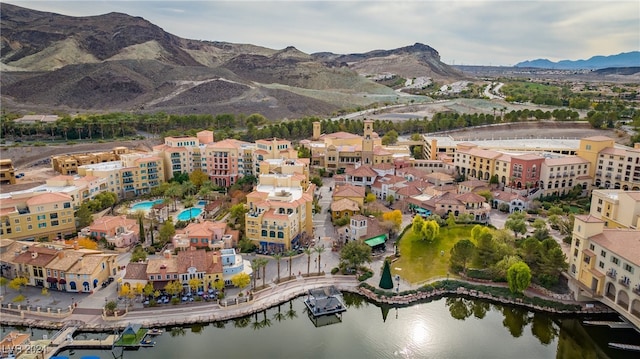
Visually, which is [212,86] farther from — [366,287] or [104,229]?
[366,287]

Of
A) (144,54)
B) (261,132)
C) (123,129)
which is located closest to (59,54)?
(144,54)

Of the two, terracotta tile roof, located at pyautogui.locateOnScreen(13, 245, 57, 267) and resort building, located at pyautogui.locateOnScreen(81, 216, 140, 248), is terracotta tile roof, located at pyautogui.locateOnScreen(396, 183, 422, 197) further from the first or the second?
terracotta tile roof, located at pyautogui.locateOnScreen(13, 245, 57, 267)

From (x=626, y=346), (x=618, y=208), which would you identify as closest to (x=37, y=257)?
(x=626, y=346)

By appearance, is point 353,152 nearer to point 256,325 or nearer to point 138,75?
point 256,325

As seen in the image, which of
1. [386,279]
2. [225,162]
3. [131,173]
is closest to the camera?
[386,279]

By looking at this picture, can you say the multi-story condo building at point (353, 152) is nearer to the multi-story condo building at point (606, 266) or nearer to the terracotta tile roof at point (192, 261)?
the multi-story condo building at point (606, 266)

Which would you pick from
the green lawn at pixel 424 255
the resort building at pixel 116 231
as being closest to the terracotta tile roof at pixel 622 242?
the green lawn at pixel 424 255

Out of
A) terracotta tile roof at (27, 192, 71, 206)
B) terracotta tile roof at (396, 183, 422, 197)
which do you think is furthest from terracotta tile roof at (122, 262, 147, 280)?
terracotta tile roof at (396, 183, 422, 197)
